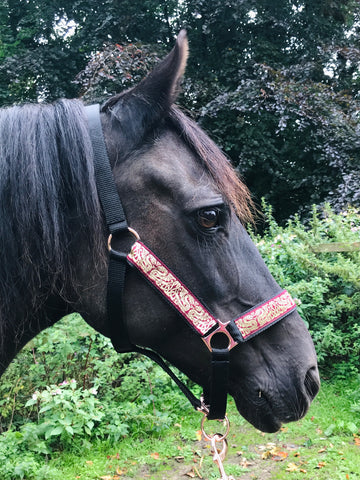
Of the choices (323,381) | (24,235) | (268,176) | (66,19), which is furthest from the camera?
(66,19)

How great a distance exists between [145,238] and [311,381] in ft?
2.36

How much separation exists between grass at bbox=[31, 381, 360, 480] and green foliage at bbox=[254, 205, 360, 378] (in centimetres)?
55

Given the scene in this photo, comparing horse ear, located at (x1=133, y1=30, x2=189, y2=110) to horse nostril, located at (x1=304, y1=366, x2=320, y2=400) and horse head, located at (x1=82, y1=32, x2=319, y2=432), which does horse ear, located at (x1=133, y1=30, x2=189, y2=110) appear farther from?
horse nostril, located at (x1=304, y1=366, x2=320, y2=400)

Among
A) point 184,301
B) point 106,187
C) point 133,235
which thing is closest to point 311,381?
point 184,301

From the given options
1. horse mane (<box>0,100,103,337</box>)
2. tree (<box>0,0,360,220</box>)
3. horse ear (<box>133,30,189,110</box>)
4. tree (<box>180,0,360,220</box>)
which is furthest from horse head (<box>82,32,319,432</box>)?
tree (<box>180,0,360,220</box>)

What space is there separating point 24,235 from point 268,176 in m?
8.27

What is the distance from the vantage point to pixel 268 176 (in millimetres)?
9047

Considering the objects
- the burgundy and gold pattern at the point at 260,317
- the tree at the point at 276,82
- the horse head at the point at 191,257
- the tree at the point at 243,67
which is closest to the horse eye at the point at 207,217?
the horse head at the point at 191,257

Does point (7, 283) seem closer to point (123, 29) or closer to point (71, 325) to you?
point (71, 325)

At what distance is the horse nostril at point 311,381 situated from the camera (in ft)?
4.42

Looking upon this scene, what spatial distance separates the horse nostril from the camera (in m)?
1.35

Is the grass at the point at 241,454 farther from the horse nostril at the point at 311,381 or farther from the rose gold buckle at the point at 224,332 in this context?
the rose gold buckle at the point at 224,332

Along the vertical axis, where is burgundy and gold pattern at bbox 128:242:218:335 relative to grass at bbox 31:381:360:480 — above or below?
above

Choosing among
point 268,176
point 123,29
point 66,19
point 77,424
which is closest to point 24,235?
point 77,424
